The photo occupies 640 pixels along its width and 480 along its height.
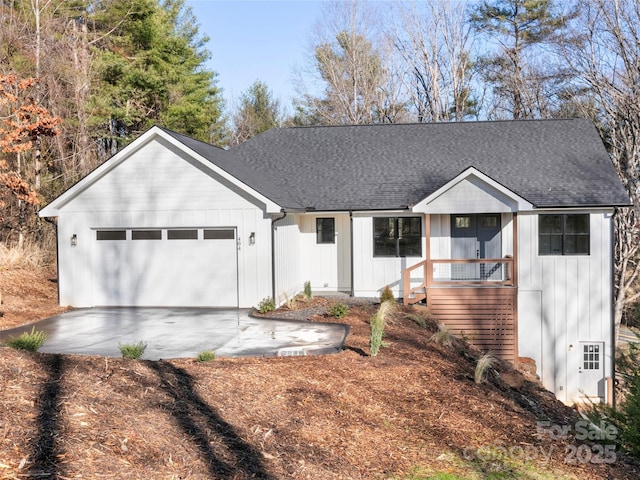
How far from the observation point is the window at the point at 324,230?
19.2 meters

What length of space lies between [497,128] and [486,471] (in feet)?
57.7

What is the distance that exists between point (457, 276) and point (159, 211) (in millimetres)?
8513

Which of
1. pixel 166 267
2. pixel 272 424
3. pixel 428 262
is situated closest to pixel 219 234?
pixel 166 267

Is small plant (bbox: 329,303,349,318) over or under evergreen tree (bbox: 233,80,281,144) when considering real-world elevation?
under

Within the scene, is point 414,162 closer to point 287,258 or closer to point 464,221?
point 464,221

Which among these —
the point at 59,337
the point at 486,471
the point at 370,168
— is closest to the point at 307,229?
the point at 370,168

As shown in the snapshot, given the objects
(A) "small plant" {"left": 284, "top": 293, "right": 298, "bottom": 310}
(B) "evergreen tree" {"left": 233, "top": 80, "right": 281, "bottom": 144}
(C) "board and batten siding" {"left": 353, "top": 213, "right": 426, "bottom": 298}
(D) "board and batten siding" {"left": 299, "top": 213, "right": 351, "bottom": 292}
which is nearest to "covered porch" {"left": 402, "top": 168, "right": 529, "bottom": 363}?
(C) "board and batten siding" {"left": 353, "top": 213, "right": 426, "bottom": 298}

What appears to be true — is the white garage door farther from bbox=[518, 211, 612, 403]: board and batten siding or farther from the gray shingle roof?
bbox=[518, 211, 612, 403]: board and batten siding

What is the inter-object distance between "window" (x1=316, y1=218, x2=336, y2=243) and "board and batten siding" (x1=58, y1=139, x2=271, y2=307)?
3621 mm

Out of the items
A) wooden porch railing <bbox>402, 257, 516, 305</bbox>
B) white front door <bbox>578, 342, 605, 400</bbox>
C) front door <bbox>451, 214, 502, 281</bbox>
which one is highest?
front door <bbox>451, 214, 502, 281</bbox>

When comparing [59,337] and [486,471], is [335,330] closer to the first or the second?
[59,337]

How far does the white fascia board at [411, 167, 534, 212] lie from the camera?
52.9 ft

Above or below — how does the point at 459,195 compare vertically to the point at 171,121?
below

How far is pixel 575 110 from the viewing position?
29.4 metres
